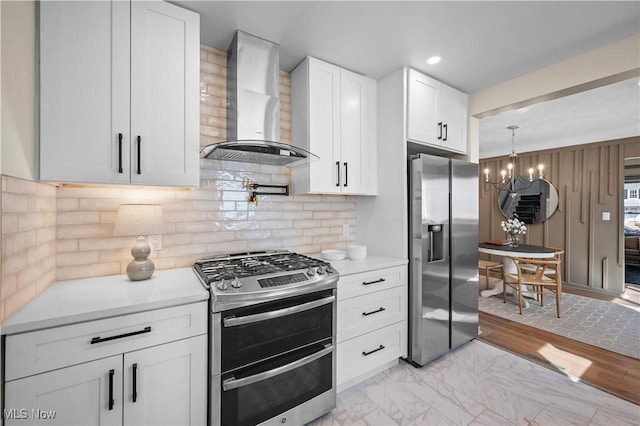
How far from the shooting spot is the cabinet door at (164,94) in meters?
1.59

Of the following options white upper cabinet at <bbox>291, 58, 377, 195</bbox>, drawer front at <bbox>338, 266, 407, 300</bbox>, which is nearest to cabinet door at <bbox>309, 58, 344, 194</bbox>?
white upper cabinet at <bbox>291, 58, 377, 195</bbox>

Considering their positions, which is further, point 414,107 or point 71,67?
point 414,107

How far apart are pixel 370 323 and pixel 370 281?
34 cm

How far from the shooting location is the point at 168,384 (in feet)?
4.52

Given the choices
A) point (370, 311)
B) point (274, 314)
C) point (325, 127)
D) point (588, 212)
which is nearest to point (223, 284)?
point (274, 314)

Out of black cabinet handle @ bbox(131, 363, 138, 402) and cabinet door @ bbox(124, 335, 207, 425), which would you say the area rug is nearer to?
cabinet door @ bbox(124, 335, 207, 425)

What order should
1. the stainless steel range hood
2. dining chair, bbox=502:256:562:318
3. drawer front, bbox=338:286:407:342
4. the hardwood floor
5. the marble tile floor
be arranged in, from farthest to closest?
1. dining chair, bbox=502:256:562:318
2. the hardwood floor
3. drawer front, bbox=338:286:407:342
4. the stainless steel range hood
5. the marble tile floor

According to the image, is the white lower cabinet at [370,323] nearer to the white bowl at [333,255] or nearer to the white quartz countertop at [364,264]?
the white quartz countertop at [364,264]

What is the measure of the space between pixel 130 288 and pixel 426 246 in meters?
2.16

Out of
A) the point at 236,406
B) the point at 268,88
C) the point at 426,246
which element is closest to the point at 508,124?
the point at 426,246

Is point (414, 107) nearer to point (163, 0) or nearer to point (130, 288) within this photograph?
point (163, 0)

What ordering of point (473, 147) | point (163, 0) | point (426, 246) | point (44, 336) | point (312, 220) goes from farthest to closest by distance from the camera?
point (473, 147) < point (312, 220) < point (426, 246) < point (163, 0) < point (44, 336)

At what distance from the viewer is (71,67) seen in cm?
143

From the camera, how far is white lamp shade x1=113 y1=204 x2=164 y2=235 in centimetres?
162
